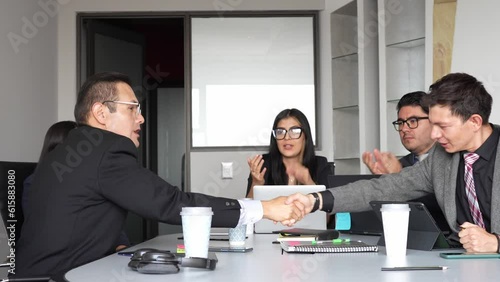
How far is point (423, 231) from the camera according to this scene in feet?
7.22

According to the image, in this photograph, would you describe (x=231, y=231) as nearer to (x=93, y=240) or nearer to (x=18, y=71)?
(x=93, y=240)

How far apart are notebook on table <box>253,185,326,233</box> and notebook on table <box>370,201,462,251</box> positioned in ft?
2.22

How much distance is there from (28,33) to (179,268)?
3.27m

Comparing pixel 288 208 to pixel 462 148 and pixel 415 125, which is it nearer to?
pixel 462 148

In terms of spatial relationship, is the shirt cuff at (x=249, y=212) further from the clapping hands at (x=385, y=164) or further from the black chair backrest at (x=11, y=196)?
the clapping hands at (x=385, y=164)

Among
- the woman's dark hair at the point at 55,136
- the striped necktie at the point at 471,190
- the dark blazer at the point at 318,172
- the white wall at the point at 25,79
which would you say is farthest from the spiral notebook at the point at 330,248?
the white wall at the point at 25,79

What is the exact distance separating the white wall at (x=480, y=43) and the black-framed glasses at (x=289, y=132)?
937 mm

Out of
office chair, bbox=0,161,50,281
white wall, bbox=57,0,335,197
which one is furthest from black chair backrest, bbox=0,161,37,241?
white wall, bbox=57,0,335,197

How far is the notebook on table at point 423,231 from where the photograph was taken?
212 cm

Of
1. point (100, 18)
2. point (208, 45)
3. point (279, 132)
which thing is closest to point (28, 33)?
point (100, 18)

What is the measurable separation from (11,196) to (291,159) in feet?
6.08

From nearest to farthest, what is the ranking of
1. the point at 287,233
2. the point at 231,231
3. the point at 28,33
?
the point at 231,231 → the point at 287,233 → the point at 28,33

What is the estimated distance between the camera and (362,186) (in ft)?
8.57

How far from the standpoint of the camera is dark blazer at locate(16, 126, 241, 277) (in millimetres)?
2088
